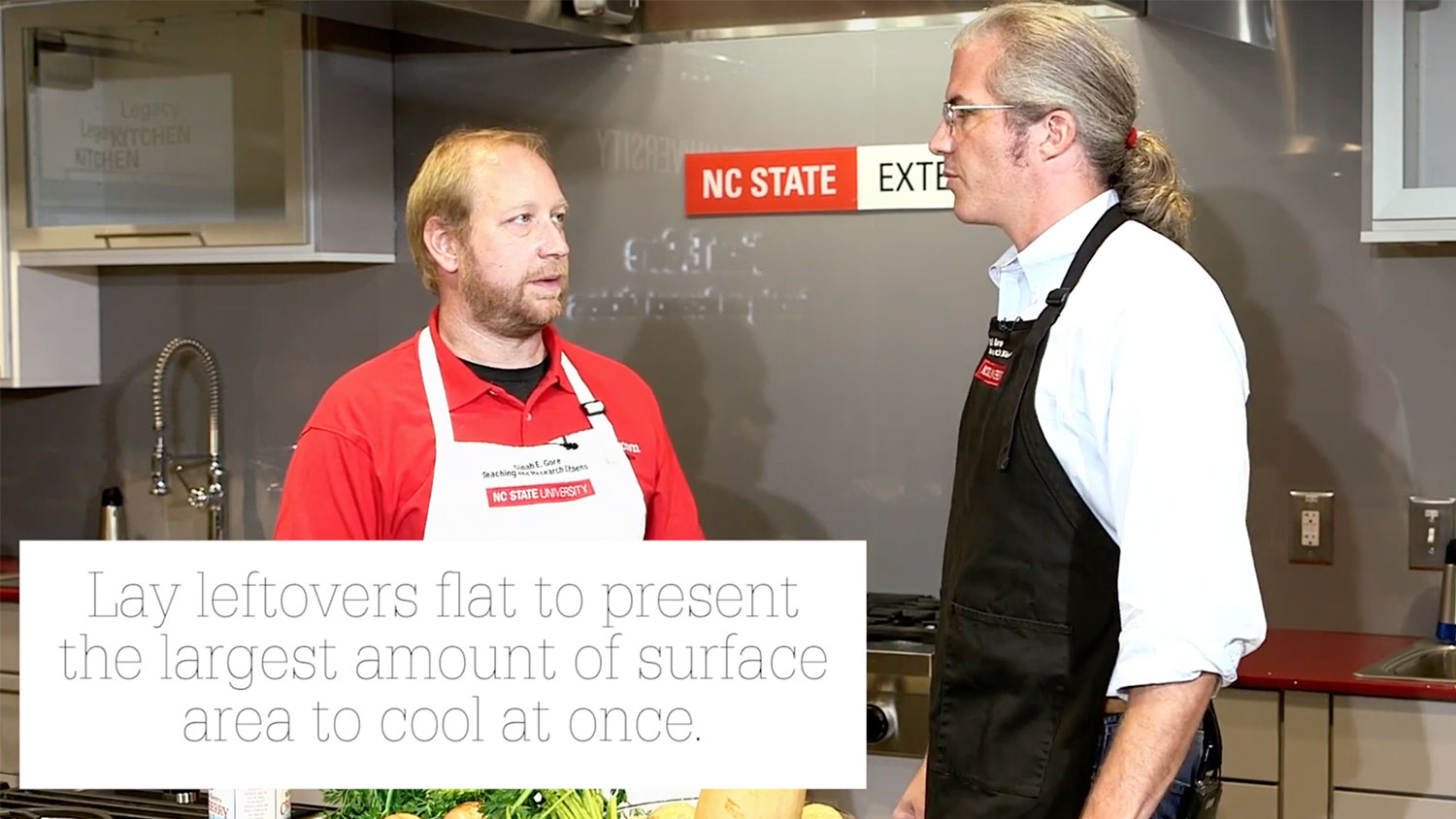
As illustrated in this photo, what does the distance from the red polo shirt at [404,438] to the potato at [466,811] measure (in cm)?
98

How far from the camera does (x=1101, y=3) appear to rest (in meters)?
3.05

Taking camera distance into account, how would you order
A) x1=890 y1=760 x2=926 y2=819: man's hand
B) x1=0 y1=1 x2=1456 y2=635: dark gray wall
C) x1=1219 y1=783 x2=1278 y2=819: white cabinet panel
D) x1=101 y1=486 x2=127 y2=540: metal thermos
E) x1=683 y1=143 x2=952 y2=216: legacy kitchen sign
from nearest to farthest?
x1=890 y1=760 x2=926 y2=819: man's hand
x1=1219 y1=783 x2=1278 y2=819: white cabinet panel
x1=0 y1=1 x2=1456 y2=635: dark gray wall
x1=683 y1=143 x2=952 y2=216: legacy kitchen sign
x1=101 y1=486 x2=127 y2=540: metal thermos

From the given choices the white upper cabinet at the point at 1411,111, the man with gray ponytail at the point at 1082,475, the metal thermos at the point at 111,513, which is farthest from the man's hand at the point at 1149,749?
the metal thermos at the point at 111,513

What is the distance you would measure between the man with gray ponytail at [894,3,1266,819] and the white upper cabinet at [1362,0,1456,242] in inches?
49.4

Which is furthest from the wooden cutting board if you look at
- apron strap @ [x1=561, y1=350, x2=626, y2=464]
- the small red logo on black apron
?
apron strap @ [x1=561, y1=350, x2=626, y2=464]

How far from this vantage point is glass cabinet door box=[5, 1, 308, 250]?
362cm

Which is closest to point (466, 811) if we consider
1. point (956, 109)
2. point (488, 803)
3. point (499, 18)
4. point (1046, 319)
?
point (488, 803)

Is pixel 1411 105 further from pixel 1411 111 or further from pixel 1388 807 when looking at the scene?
pixel 1388 807

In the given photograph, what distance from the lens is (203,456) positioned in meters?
4.11

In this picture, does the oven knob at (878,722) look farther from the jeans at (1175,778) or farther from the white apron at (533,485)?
the jeans at (1175,778)

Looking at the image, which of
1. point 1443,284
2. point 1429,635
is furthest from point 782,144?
point 1429,635

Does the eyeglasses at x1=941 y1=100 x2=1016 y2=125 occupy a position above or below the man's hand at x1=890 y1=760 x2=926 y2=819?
above

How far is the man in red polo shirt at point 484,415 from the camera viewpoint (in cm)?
221

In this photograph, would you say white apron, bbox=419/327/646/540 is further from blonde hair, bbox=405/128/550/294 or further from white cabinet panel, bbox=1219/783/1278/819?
white cabinet panel, bbox=1219/783/1278/819
